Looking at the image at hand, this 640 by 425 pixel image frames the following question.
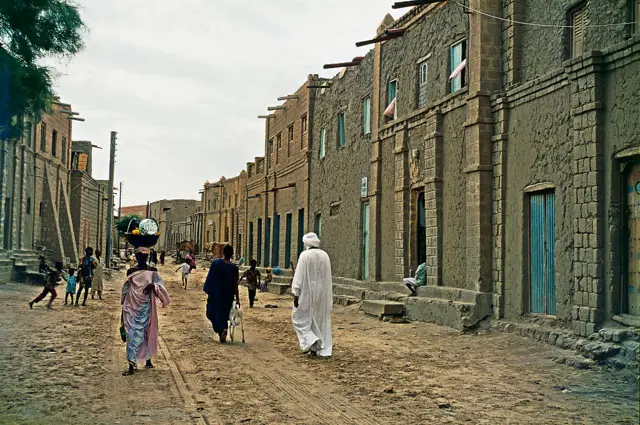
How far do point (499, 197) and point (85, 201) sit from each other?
31894 mm

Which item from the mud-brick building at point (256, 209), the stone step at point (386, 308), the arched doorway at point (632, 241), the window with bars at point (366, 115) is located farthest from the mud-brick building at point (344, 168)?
the arched doorway at point (632, 241)

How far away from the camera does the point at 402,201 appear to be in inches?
654

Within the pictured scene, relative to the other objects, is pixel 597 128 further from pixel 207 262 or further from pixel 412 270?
pixel 207 262

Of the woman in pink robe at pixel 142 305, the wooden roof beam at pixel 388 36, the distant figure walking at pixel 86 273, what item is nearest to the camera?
the woman in pink robe at pixel 142 305

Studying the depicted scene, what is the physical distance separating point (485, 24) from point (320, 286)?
6.03 m

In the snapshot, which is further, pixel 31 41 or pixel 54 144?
pixel 54 144

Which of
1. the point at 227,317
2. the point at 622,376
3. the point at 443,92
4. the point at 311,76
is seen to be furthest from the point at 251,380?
the point at 311,76

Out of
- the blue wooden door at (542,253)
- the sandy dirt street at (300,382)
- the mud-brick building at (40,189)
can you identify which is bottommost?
the sandy dirt street at (300,382)

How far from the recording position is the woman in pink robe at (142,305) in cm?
860

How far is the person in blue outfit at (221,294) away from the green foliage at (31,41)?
4.76 m

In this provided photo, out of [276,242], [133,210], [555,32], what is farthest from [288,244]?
[133,210]

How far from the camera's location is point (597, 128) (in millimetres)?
9625

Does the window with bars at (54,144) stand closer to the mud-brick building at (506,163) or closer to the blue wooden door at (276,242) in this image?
the blue wooden door at (276,242)

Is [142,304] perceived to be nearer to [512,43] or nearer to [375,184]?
[512,43]
